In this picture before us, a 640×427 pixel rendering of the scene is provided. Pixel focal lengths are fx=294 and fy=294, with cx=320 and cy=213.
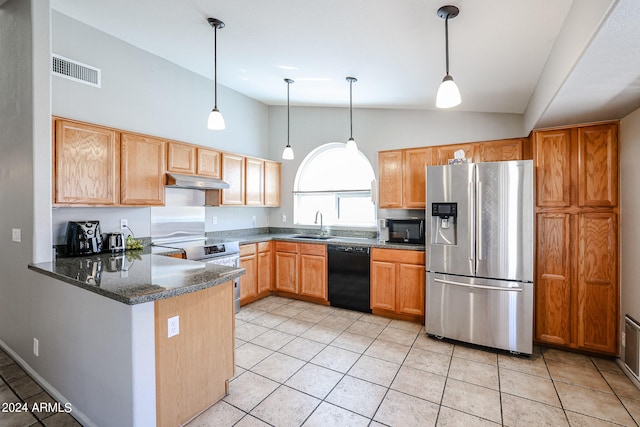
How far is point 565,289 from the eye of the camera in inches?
113

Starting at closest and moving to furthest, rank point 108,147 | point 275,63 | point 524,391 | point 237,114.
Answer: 1. point 524,391
2. point 108,147
3. point 275,63
4. point 237,114

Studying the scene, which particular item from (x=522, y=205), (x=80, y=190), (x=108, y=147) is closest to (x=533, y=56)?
(x=522, y=205)

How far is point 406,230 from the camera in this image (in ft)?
12.5

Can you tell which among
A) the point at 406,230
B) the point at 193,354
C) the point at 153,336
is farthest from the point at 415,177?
the point at 153,336

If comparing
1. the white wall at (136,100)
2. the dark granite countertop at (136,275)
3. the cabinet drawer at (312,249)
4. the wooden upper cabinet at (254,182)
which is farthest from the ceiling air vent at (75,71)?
the cabinet drawer at (312,249)

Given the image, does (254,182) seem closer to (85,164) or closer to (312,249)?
(312,249)

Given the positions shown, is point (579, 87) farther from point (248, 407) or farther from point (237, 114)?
point (237, 114)

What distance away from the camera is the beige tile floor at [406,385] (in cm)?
197

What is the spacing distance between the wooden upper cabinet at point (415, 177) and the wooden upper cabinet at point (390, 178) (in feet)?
0.26

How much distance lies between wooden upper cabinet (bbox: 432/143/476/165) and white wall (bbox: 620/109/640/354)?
1253 mm

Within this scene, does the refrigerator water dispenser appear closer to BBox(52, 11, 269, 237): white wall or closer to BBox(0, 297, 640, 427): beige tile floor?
BBox(0, 297, 640, 427): beige tile floor

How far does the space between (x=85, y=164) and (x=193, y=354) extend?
2061 millimetres

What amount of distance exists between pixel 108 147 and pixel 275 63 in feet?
6.27

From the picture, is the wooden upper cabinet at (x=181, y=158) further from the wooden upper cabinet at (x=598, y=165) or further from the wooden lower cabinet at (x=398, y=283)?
the wooden upper cabinet at (x=598, y=165)
